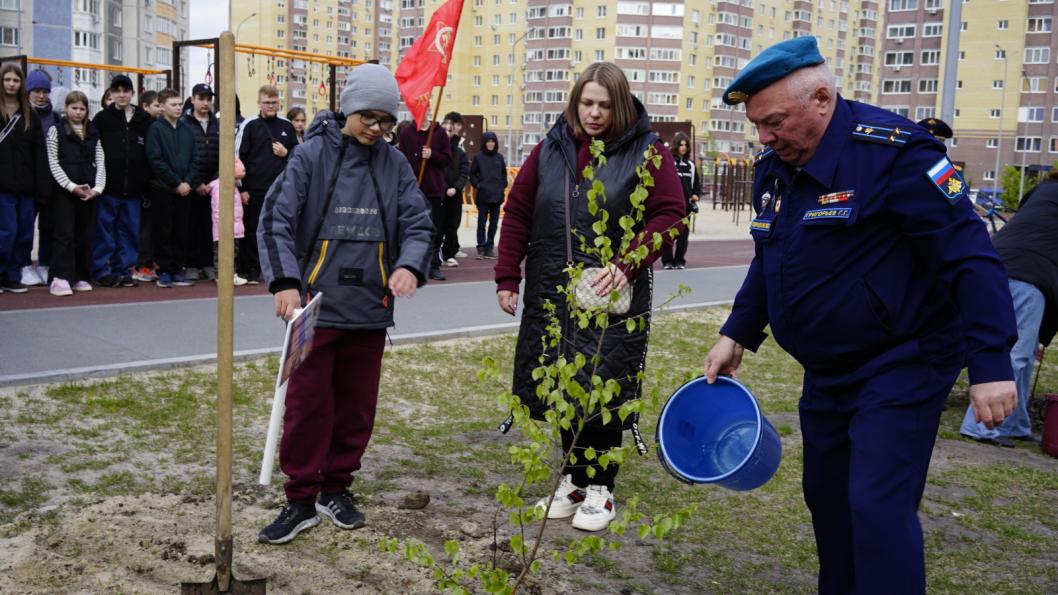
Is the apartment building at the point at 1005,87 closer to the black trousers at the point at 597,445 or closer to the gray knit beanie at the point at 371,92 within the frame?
the black trousers at the point at 597,445

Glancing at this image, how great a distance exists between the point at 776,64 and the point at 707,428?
1.35 metres

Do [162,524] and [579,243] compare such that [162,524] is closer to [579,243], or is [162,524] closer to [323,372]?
[323,372]

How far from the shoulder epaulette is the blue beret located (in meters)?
0.23

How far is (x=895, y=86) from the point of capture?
352 feet

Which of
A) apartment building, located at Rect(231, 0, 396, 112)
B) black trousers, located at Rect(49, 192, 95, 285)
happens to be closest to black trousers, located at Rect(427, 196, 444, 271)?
black trousers, located at Rect(49, 192, 95, 285)

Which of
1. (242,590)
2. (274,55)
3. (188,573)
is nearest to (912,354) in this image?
(242,590)

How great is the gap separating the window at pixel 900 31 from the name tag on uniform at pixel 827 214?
113 meters

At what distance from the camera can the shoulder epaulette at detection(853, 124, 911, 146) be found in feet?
9.77

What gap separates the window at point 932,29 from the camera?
104256mm

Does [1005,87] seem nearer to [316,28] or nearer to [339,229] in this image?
[339,229]

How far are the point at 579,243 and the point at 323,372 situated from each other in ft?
4.02

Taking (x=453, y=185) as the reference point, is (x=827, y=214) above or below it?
above

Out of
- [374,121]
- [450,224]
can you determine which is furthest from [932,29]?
[374,121]

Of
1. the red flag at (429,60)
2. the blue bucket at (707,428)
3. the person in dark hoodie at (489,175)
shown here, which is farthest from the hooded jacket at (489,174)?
the blue bucket at (707,428)
